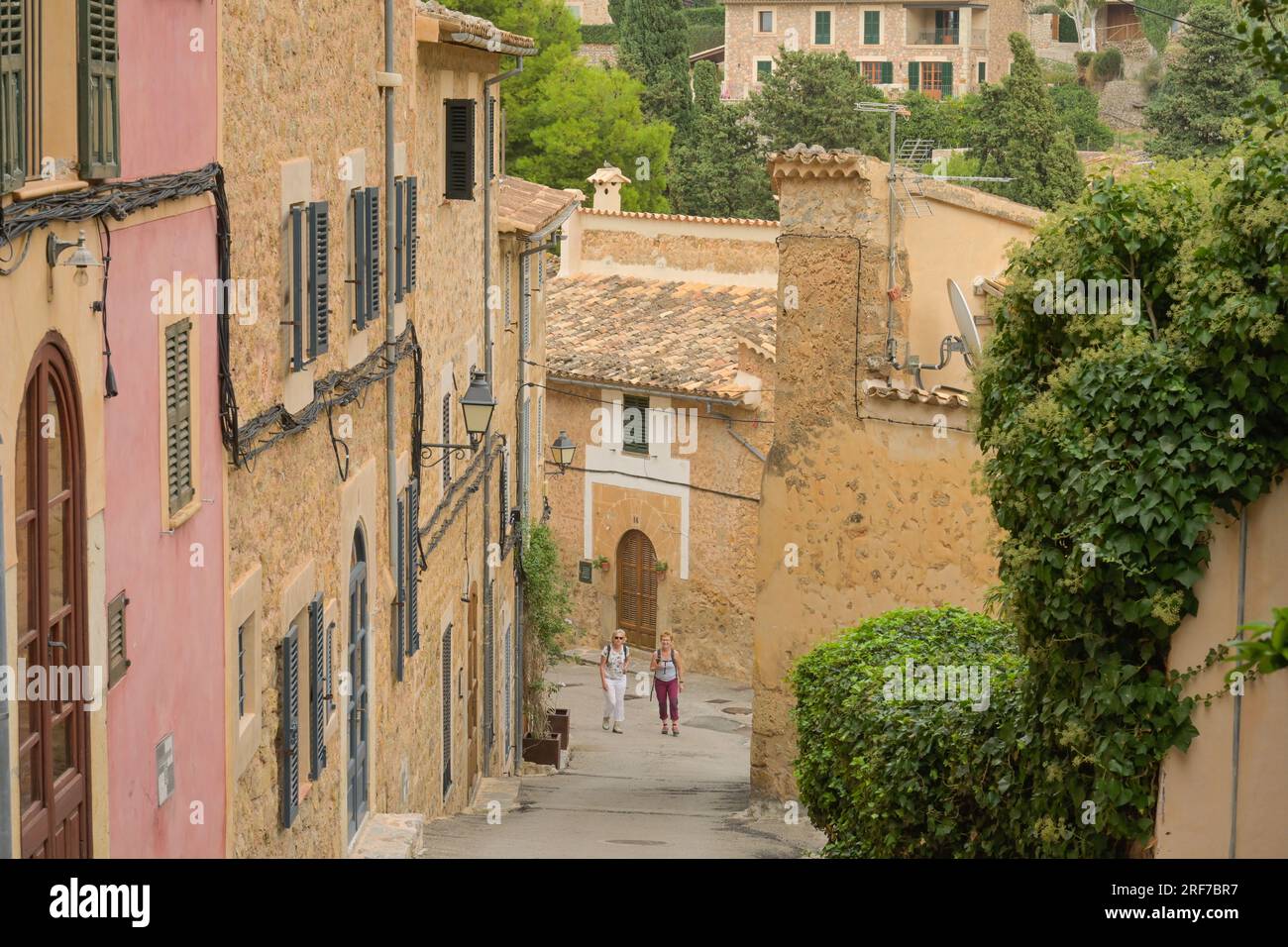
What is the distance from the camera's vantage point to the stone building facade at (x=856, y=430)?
1731 centimetres

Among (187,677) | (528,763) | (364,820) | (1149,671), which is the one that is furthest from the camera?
(528,763)

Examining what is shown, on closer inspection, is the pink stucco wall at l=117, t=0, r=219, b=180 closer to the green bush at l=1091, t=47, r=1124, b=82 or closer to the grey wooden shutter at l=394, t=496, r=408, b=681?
the grey wooden shutter at l=394, t=496, r=408, b=681

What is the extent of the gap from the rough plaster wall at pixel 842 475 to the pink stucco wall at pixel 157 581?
406 inches

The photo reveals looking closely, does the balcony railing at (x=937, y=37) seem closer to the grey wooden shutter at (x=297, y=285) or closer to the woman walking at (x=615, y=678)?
the woman walking at (x=615, y=678)

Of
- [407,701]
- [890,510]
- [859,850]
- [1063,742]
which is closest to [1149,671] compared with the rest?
[1063,742]

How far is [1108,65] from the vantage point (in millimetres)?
67062

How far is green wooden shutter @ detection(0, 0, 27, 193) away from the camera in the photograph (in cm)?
521

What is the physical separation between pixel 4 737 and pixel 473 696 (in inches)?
550

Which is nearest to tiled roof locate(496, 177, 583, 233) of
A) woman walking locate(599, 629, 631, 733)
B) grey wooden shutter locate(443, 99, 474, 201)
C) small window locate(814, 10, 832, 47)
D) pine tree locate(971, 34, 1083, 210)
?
grey wooden shutter locate(443, 99, 474, 201)

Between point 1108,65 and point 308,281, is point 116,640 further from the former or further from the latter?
point 1108,65

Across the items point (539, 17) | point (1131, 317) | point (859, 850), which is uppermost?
point (539, 17)

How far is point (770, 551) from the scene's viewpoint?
1858 cm

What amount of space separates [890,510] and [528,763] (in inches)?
298

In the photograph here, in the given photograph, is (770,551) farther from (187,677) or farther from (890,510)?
(187,677)
